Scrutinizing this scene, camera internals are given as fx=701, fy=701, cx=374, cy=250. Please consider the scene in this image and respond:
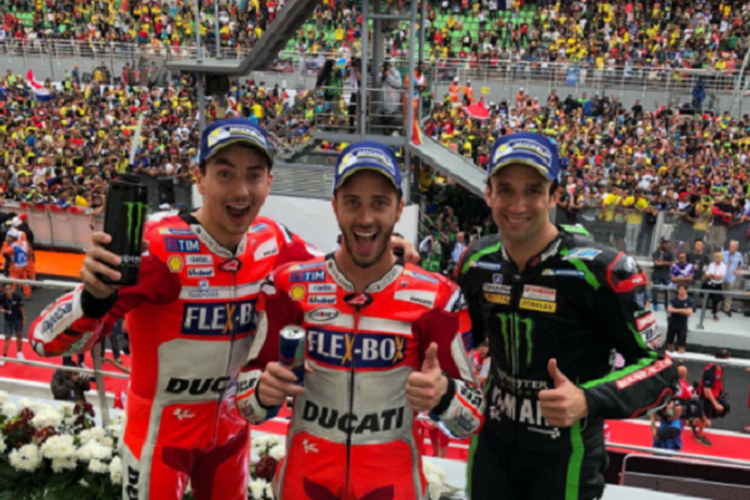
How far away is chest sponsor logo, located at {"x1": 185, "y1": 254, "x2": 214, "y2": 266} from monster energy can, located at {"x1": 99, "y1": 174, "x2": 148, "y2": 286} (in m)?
0.53

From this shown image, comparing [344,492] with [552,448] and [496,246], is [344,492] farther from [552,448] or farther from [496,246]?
[496,246]

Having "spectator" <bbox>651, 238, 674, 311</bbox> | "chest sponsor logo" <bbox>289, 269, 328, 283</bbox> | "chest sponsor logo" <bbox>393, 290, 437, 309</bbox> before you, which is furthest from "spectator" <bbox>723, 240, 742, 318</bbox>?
"chest sponsor logo" <bbox>289, 269, 328, 283</bbox>

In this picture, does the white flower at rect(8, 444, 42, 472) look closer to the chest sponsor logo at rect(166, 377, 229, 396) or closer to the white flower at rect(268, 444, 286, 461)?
the white flower at rect(268, 444, 286, 461)

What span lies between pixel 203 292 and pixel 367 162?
997 mm

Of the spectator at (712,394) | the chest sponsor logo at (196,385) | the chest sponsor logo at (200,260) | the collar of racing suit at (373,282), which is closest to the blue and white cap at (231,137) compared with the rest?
the chest sponsor logo at (200,260)

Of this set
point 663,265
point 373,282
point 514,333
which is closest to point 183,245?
point 373,282

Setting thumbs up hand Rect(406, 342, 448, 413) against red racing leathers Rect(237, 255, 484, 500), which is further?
red racing leathers Rect(237, 255, 484, 500)

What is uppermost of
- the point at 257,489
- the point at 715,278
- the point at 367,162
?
the point at 367,162

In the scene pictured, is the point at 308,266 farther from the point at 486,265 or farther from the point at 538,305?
the point at 538,305

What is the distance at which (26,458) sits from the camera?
13.3 ft

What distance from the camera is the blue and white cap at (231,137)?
301 cm

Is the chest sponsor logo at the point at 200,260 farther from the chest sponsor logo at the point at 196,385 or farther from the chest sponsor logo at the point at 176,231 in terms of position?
the chest sponsor logo at the point at 196,385

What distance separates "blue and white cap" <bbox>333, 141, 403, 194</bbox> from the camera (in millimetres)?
2697

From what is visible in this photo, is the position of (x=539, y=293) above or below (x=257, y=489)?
above
